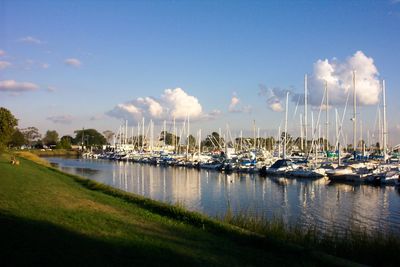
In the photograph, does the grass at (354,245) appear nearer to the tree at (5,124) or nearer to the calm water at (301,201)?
the calm water at (301,201)

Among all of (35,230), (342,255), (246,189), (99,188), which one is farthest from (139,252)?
(246,189)

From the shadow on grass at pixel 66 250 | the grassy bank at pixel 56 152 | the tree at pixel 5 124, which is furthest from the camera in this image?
the grassy bank at pixel 56 152

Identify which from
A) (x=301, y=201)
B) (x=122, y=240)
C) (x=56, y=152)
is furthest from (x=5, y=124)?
(x=56, y=152)

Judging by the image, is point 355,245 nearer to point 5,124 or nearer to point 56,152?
point 5,124

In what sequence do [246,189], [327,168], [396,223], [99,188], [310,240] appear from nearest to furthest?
[310,240] < [396,223] < [99,188] < [246,189] < [327,168]

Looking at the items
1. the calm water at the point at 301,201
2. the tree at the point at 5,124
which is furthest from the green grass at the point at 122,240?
the tree at the point at 5,124

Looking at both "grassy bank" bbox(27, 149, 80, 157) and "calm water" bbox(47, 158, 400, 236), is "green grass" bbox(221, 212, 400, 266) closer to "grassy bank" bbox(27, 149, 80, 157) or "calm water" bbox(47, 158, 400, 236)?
"calm water" bbox(47, 158, 400, 236)

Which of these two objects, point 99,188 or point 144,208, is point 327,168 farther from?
point 144,208

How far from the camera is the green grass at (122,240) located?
11.3m

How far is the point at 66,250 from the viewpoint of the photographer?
38.0 ft

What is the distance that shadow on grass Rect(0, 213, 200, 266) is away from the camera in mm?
10453

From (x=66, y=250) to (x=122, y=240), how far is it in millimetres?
2499

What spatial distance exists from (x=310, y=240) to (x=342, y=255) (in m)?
2.49

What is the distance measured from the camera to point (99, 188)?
37938 mm
